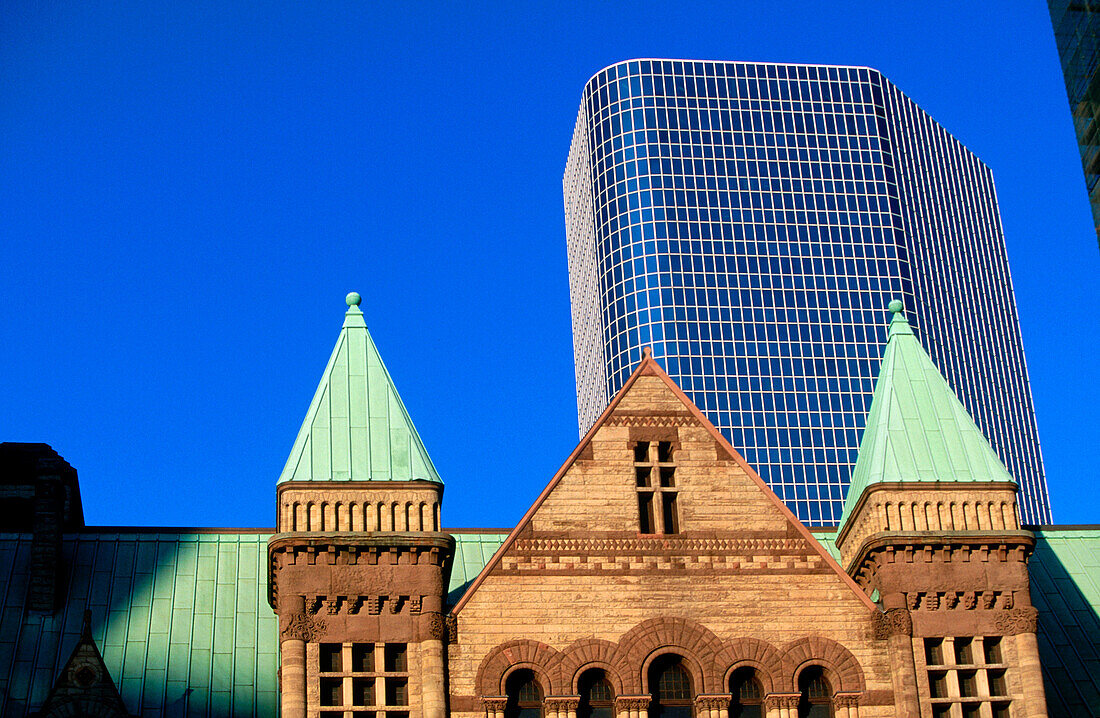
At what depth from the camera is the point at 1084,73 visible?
176ft

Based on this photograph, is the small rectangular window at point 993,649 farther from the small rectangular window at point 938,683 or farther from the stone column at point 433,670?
the stone column at point 433,670

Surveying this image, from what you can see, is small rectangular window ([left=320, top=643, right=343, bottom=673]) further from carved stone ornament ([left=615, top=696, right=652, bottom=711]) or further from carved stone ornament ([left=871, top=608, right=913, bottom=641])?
carved stone ornament ([left=871, top=608, right=913, bottom=641])

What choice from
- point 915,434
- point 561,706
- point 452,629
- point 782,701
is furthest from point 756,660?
point 915,434

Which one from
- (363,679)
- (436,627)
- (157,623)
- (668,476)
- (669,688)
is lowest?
(669,688)

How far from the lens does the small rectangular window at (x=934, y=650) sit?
41.2 metres

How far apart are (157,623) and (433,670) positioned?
31.8 ft

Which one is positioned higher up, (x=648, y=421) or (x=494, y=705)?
(x=648, y=421)

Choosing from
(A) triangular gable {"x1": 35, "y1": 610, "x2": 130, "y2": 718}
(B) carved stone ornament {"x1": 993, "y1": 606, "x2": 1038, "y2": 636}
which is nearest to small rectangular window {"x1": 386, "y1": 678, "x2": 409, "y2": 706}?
(A) triangular gable {"x1": 35, "y1": 610, "x2": 130, "y2": 718}

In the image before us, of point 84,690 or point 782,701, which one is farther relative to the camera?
point 84,690

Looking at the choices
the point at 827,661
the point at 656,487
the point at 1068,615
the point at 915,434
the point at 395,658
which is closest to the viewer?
the point at 395,658

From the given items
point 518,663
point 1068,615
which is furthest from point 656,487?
point 1068,615

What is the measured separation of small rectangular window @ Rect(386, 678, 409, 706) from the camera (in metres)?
39.5

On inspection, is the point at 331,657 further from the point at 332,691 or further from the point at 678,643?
the point at 678,643

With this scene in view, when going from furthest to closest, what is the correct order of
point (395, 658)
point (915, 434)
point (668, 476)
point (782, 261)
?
point (782, 261), point (915, 434), point (668, 476), point (395, 658)
